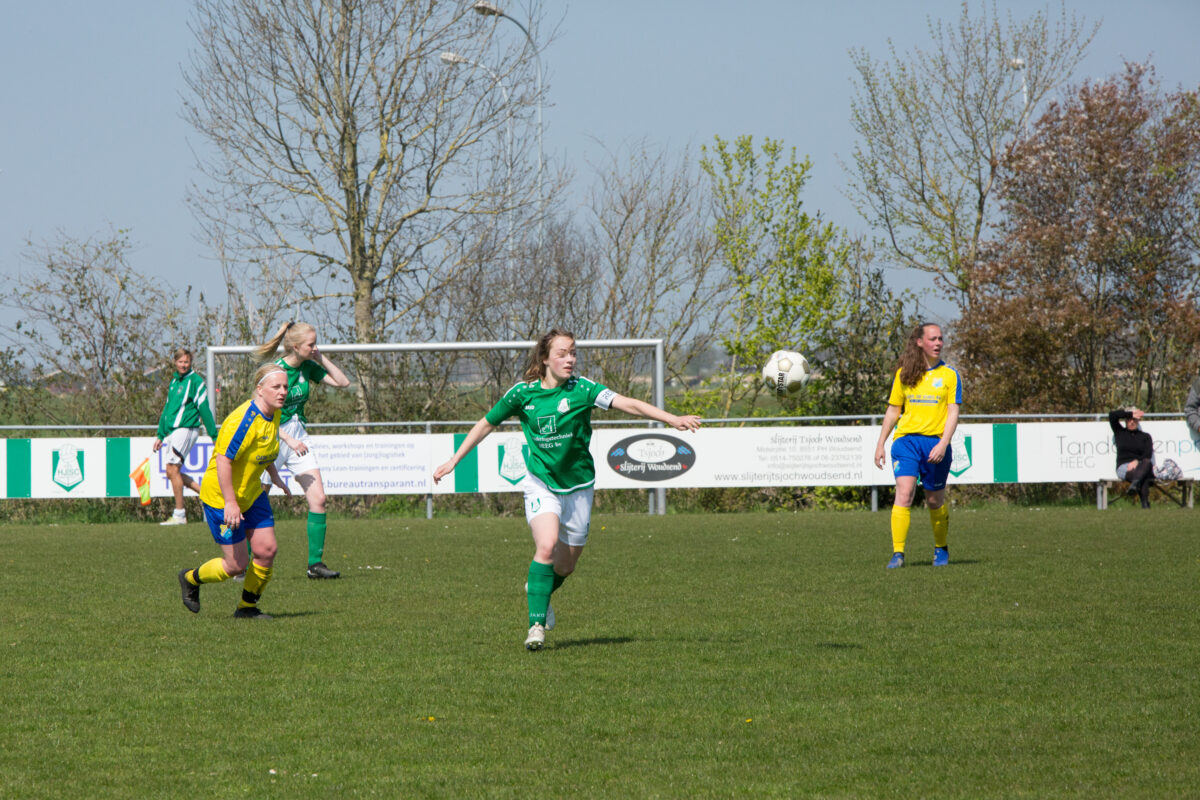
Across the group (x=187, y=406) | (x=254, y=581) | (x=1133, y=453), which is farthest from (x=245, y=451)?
(x=1133, y=453)

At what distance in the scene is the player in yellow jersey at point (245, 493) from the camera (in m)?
7.54

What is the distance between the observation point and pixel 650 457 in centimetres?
1839

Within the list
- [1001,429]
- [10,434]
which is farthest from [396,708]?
[10,434]

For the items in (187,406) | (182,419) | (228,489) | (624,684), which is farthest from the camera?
(182,419)

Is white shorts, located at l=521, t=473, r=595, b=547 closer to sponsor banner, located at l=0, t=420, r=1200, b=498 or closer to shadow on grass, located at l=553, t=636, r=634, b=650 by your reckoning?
shadow on grass, located at l=553, t=636, r=634, b=650

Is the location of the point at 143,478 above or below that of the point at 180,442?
below

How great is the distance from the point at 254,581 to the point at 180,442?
9.29 meters

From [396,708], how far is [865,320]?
17.4 meters

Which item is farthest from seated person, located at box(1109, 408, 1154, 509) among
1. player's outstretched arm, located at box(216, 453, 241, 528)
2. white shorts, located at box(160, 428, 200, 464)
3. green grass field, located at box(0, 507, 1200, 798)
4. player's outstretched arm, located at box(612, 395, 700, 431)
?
player's outstretched arm, located at box(216, 453, 241, 528)

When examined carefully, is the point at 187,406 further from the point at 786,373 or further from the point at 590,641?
the point at 590,641

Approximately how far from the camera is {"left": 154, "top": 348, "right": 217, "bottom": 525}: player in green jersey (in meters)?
16.1

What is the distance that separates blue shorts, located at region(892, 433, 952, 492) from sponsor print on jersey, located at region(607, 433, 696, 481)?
7.79 metres

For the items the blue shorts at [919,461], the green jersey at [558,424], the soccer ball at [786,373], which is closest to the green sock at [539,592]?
the green jersey at [558,424]

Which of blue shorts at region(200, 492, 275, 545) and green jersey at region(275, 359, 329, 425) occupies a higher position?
green jersey at region(275, 359, 329, 425)
